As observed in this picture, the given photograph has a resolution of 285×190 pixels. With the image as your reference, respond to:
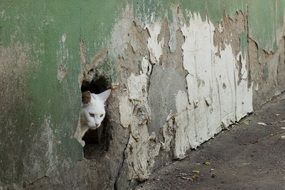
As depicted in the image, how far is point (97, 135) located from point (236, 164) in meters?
1.52

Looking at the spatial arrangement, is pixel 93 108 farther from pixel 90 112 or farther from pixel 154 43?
pixel 154 43

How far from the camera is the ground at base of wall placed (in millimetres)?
5320

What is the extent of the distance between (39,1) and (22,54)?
0.39 m

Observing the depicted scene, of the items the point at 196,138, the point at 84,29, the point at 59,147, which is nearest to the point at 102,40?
the point at 84,29

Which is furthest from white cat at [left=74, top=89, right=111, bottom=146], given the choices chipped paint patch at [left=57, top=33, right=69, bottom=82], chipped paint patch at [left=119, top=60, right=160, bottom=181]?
chipped paint patch at [left=57, top=33, right=69, bottom=82]

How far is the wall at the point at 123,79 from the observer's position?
12.7ft

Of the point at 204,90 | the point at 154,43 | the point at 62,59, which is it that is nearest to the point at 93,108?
the point at 62,59

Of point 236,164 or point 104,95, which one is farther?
point 236,164

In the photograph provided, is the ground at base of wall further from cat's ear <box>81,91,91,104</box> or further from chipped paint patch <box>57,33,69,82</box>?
chipped paint patch <box>57,33,69,82</box>

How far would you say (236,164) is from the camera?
585cm

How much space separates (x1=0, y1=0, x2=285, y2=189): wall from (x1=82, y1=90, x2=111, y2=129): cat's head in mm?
170

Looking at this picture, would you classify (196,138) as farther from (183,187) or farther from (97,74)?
(97,74)

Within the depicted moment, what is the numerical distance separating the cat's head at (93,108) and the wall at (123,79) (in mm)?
170

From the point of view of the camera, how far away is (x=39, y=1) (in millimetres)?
3977
